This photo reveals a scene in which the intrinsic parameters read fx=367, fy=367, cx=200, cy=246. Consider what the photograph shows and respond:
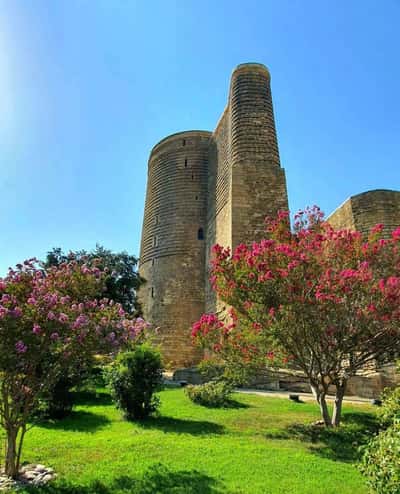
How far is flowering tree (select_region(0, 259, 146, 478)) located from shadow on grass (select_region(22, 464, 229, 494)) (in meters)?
0.75

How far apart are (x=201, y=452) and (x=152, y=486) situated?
4.29 feet

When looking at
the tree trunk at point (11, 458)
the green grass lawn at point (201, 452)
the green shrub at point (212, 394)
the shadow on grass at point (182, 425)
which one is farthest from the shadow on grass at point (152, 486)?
the green shrub at point (212, 394)

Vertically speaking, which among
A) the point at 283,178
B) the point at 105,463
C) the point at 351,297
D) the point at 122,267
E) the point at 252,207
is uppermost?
the point at 283,178

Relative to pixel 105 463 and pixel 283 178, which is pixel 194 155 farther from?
pixel 105 463

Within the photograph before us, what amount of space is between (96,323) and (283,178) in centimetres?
1341

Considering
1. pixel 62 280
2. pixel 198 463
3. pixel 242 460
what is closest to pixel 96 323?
pixel 62 280

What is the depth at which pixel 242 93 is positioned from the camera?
17.1 metres

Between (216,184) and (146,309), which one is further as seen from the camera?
Result: (146,309)

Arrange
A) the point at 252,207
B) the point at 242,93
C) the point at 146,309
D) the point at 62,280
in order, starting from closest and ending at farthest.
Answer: the point at 62,280 → the point at 252,207 → the point at 242,93 → the point at 146,309

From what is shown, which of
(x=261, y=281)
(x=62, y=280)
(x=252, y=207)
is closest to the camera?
(x=62, y=280)

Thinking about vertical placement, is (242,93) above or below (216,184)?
above

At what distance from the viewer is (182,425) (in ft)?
22.4

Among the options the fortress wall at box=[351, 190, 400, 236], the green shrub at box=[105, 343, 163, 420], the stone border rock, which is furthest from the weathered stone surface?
the stone border rock

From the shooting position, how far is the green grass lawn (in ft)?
13.1
